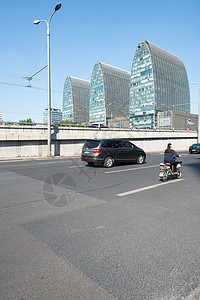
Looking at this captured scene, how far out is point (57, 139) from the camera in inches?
814

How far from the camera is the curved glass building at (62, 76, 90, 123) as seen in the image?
144 metres

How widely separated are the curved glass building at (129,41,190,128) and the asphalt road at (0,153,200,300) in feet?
328

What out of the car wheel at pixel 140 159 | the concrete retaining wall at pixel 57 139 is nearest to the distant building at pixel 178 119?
the concrete retaining wall at pixel 57 139

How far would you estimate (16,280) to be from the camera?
2580 mm

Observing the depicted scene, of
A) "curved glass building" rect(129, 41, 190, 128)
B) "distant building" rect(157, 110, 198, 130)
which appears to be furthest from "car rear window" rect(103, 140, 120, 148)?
"curved glass building" rect(129, 41, 190, 128)

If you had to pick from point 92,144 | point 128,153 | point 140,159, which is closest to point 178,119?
point 140,159

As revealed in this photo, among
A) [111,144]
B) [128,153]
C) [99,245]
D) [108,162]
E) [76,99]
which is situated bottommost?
[99,245]

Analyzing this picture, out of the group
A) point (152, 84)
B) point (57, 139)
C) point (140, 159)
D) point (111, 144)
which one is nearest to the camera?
point (111, 144)

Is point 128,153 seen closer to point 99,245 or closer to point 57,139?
point 57,139

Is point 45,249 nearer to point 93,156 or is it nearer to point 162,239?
point 162,239

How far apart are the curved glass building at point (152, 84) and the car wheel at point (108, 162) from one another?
9274 centimetres

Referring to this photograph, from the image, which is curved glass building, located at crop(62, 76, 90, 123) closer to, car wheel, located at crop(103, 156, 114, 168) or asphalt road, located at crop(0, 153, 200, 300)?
car wheel, located at crop(103, 156, 114, 168)

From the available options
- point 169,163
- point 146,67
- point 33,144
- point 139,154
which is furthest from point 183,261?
point 146,67

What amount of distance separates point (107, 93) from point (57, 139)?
10388cm
